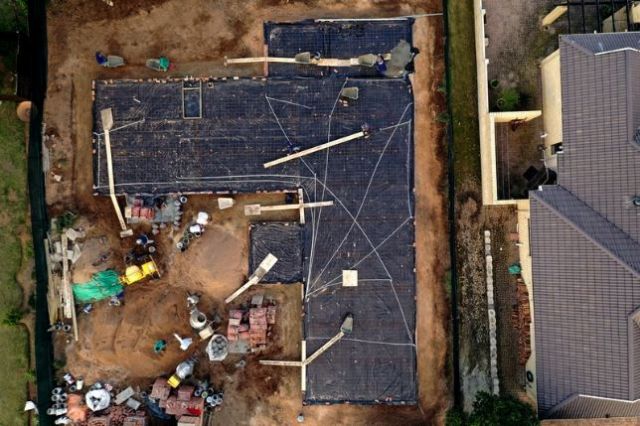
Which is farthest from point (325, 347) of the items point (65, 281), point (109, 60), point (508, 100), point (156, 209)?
point (109, 60)

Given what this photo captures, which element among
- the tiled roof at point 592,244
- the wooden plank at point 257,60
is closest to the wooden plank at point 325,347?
the tiled roof at point 592,244

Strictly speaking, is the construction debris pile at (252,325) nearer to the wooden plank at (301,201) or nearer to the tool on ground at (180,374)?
the tool on ground at (180,374)

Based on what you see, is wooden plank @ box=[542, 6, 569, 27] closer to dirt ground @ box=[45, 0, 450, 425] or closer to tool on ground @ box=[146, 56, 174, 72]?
dirt ground @ box=[45, 0, 450, 425]

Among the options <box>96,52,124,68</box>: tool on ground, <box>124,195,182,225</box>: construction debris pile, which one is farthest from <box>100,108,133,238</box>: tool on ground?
<box>96,52,124,68</box>: tool on ground

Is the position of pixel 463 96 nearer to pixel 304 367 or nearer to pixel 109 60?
pixel 304 367

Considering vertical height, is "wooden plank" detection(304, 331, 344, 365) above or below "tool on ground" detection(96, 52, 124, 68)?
below

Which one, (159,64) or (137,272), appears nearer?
(137,272)
